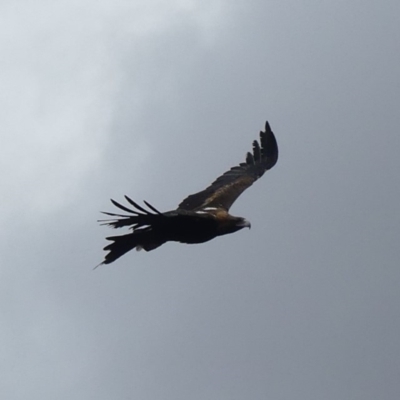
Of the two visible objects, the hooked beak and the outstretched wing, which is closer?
the hooked beak

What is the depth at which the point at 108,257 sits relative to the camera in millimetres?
20797

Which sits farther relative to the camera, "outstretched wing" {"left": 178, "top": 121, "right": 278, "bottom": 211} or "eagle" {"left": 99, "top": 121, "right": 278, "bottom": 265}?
"outstretched wing" {"left": 178, "top": 121, "right": 278, "bottom": 211}

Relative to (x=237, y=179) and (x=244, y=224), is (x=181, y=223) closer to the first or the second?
(x=244, y=224)

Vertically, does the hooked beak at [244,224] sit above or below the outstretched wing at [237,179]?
below

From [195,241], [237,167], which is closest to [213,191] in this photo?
[237,167]

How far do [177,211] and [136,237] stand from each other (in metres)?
1.10

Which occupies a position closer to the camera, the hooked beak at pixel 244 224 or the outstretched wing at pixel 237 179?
the hooked beak at pixel 244 224

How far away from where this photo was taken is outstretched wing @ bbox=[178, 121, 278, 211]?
24.3 m

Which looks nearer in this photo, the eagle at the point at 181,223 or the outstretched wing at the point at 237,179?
the eagle at the point at 181,223

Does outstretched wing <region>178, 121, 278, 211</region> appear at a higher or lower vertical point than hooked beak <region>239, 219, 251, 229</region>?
higher

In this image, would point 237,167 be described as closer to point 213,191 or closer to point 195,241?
point 213,191

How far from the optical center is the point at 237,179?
26016 millimetres

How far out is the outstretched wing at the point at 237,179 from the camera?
24297mm

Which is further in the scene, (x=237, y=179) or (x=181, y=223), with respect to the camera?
(x=237, y=179)
